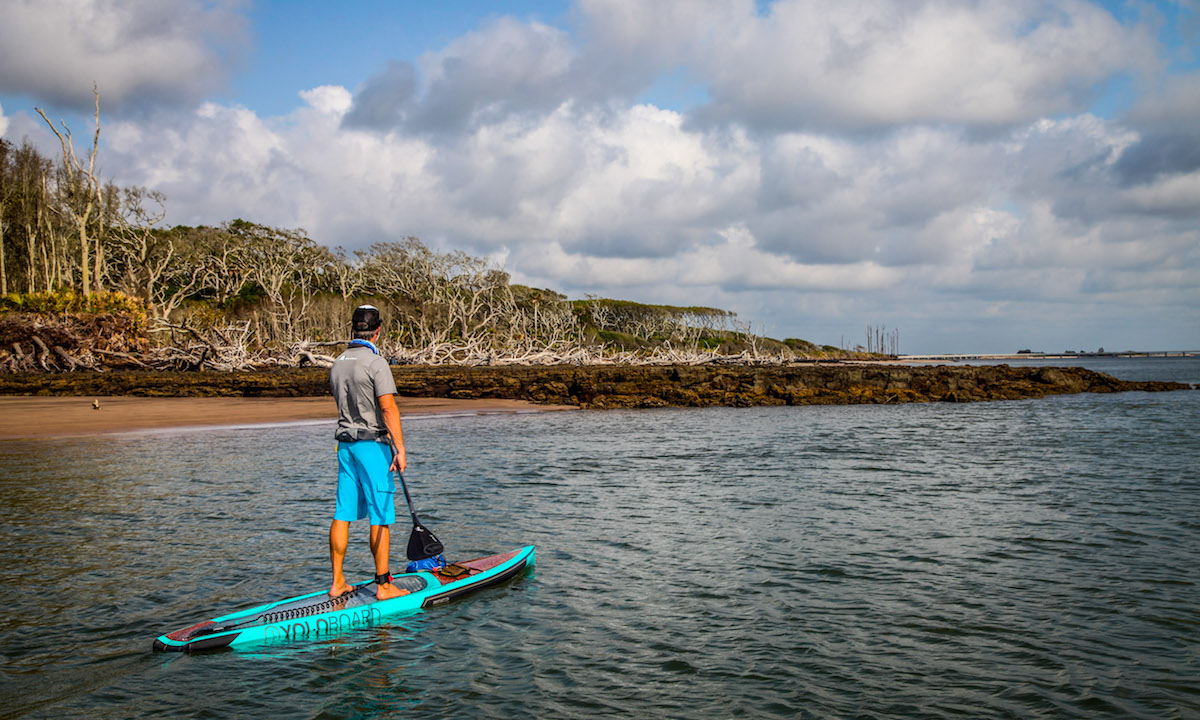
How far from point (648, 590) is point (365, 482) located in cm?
299

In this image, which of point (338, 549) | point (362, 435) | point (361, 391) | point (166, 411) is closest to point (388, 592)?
point (338, 549)

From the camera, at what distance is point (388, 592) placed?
21.5 ft

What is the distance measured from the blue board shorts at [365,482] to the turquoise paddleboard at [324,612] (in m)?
0.75

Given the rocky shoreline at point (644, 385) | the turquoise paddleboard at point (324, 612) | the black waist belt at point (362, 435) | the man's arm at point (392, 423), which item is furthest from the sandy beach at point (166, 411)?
the man's arm at point (392, 423)

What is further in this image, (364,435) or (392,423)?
(364,435)

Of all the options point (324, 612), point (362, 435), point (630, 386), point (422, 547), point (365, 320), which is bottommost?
point (324, 612)

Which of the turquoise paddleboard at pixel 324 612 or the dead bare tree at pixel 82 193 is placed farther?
the dead bare tree at pixel 82 193

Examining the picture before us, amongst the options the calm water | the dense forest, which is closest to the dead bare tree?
the dense forest

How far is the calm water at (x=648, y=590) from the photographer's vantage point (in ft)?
16.6

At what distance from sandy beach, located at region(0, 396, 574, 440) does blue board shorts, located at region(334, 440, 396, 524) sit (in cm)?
1769

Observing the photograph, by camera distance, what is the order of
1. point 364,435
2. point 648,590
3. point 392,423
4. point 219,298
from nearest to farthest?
point 392,423 → point 364,435 → point 648,590 → point 219,298

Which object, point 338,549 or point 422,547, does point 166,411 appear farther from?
point 338,549

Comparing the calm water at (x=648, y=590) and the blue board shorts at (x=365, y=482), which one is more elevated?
the blue board shorts at (x=365, y=482)

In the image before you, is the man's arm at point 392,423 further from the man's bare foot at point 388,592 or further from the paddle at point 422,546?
the man's bare foot at point 388,592
